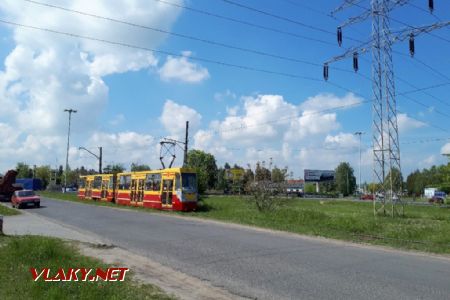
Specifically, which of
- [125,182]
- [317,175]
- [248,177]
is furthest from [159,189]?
[317,175]

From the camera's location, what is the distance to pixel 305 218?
25.8 meters

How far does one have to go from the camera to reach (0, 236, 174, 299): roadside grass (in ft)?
24.1

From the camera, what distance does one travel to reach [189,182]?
1303 inches

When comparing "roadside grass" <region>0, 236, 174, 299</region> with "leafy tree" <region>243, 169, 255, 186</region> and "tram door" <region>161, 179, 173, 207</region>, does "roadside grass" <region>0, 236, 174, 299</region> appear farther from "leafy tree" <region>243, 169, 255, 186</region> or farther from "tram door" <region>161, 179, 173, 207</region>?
"tram door" <region>161, 179, 173, 207</region>

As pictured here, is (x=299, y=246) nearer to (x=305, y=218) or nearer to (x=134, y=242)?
(x=134, y=242)

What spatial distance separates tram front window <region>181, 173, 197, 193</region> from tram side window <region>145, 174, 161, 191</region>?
3.10m

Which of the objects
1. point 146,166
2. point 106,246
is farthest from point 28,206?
point 146,166

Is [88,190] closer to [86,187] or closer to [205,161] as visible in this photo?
[86,187]

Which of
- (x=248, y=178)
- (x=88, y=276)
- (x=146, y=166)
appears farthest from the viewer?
(x=146, y=166)

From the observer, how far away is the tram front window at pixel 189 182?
1288 inches

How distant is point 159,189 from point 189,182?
321 cm

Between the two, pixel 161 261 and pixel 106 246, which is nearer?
pixel 161 261

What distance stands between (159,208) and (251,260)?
927 inches

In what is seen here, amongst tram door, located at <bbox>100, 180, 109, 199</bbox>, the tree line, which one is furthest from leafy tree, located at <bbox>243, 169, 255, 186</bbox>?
the tree line
